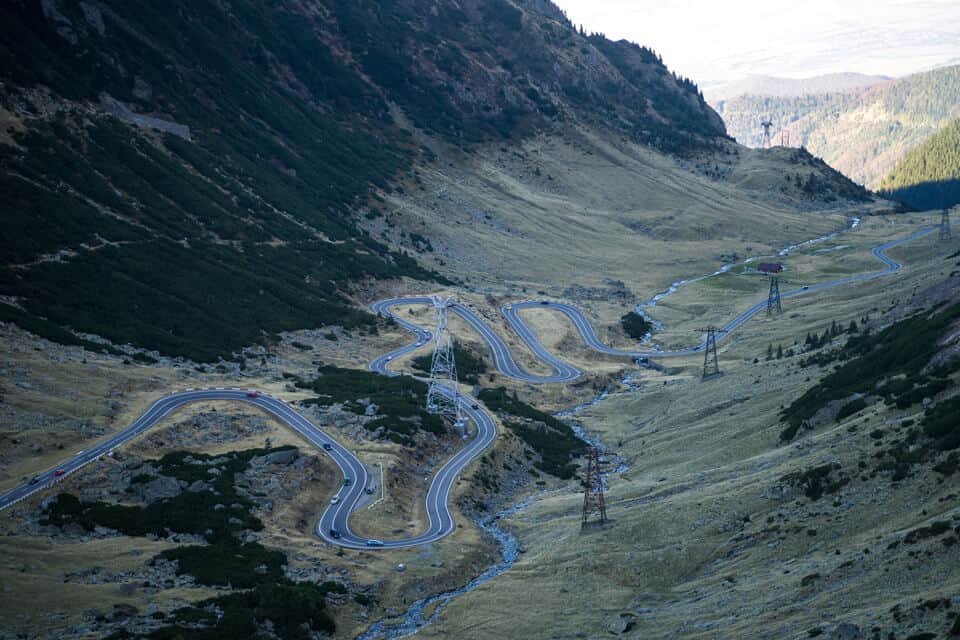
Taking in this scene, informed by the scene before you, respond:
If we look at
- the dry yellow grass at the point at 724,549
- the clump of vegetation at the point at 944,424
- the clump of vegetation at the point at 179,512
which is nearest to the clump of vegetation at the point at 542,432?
the dry yellow grass at the point at 724,549

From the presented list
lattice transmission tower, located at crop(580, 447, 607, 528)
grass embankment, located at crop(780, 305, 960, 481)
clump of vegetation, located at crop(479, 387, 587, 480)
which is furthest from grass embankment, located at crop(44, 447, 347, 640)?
grass embankment, located at crop(780, 305, 960, 481)

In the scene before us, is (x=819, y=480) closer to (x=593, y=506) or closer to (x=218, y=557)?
(x=593, y=506)

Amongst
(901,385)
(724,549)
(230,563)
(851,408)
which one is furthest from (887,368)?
(230,563)

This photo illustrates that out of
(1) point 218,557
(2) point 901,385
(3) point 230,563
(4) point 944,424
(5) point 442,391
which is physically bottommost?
(3) point 230,563

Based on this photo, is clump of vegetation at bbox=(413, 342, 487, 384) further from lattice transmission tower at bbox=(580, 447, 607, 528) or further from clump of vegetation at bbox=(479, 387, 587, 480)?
lattice transmission tower at bbox=(580, 447, 607, 528)

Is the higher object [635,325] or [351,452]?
[635,325]

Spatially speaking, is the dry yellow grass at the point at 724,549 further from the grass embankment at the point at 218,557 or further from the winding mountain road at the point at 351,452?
the grass embankment at the point at 218,557

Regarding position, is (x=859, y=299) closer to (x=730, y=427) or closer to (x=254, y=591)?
(x=730, y=427)
